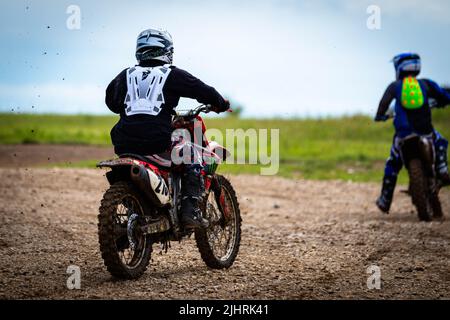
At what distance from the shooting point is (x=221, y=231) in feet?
Result: 26.9

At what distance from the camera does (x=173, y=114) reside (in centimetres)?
742

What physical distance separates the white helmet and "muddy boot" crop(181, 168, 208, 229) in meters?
1.07

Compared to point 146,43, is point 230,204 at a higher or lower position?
lower

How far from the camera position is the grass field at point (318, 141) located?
66.1 feet

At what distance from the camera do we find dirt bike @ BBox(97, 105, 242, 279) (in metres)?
6.70

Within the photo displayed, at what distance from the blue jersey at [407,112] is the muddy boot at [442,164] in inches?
13.5

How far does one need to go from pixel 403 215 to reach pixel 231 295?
690 cm

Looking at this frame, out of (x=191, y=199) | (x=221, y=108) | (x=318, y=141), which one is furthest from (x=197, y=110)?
(x=318, y=141)

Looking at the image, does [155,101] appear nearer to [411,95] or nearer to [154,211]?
[154,211]

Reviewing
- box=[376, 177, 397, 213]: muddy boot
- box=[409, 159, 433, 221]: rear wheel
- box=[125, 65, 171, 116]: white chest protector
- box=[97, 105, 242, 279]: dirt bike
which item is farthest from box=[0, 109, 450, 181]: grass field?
box=[125, 65, 171, 116]: white chest protector

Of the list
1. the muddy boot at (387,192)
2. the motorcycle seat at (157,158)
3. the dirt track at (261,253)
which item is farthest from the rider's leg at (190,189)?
the muddy boot at (387,192)

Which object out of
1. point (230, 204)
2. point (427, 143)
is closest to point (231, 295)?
point (230, 204)

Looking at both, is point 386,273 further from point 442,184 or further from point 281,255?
point 442,184

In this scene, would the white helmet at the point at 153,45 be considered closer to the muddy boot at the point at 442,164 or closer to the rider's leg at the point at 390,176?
the rider's leg at the point at 390,176
